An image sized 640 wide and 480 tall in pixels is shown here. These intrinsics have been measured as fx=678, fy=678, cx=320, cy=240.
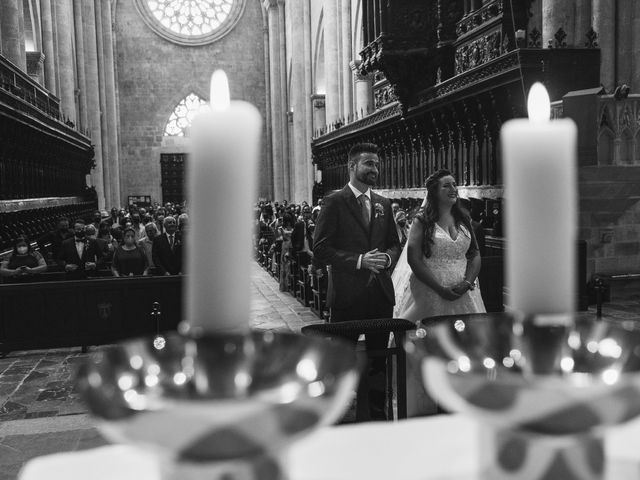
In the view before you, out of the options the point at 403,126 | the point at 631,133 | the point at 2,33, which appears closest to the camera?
the point at 631,133

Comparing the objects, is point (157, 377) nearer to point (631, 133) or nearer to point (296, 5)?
point (631, 133)

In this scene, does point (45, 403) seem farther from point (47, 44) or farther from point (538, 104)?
point (47, 44)

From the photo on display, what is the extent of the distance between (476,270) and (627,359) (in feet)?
12.1

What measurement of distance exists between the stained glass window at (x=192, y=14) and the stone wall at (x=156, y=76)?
0.96 metres

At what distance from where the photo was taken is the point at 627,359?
0.58m

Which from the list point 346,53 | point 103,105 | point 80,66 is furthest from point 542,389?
point 103,105

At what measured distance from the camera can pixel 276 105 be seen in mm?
36344

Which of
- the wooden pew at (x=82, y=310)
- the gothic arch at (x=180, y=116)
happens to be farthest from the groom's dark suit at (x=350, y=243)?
the gothic arch at (x=180, y=116)

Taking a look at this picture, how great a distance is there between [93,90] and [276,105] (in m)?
9.65

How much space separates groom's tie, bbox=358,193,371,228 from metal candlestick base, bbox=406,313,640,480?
3.70 metres

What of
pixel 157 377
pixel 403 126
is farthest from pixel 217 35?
pixel 157 377

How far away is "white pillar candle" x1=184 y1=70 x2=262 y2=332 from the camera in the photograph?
0.48 metres

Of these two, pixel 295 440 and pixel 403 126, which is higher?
pixel 403 126

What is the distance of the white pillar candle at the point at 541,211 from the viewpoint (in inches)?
20.7
